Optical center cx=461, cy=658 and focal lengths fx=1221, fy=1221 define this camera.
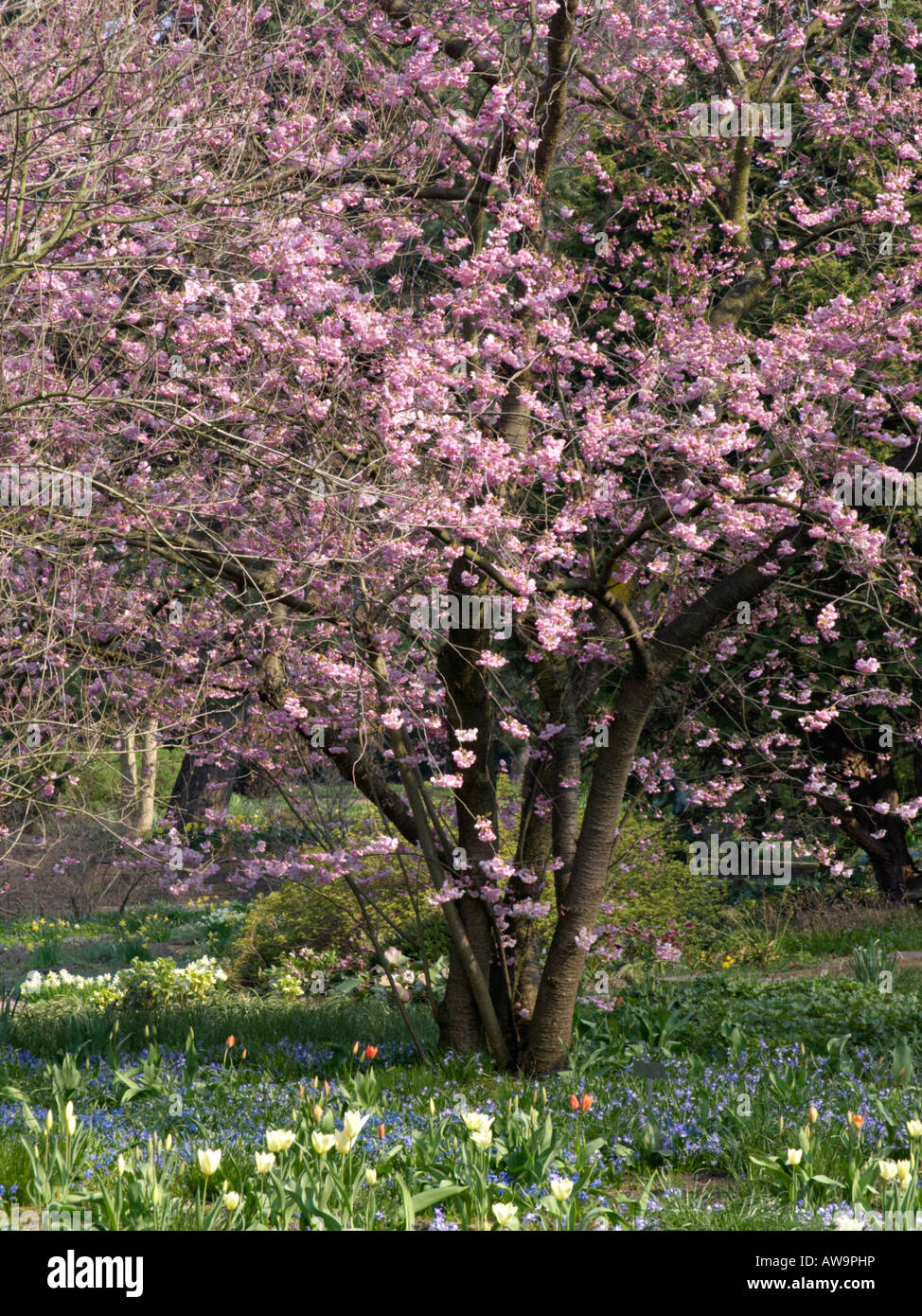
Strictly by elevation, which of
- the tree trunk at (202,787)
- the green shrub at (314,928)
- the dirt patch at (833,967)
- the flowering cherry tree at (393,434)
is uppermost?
the flowering cherry tree at (393,434)

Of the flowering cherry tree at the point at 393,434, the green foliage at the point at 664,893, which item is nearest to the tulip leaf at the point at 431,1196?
the flowering cherry tree at the point at 393,434

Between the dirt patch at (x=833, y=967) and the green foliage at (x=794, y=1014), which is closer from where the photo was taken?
the green foliage at (x=794, y=1014)

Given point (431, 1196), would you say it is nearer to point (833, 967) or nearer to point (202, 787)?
point (833, 967)

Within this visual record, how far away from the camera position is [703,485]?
227 inches

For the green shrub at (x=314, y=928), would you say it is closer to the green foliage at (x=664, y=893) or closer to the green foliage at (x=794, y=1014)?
the green foliage at (x=664, y=893)

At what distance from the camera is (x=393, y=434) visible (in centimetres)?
556

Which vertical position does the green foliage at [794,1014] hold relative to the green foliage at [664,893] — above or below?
below

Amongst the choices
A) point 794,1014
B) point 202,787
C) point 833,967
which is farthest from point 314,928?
point 202,787

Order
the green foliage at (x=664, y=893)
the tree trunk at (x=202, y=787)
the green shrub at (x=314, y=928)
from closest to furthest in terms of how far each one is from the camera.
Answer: the green foliage at (x=664, y=893)
the green shrub at (x=314, y=928)
the tree trunk at (x=202, y=787)

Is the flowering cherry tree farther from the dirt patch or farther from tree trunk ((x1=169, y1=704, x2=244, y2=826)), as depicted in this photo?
tree trunk ((x1=169, y1=704, x2=244, y2=826))

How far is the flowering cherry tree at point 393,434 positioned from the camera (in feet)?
17.9

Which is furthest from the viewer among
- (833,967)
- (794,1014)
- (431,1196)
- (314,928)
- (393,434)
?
(314,928)

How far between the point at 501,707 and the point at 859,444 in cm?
266

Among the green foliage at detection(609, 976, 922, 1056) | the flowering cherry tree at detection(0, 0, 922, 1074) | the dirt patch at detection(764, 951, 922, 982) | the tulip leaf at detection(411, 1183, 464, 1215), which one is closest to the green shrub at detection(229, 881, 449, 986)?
the green foliage at detection(609, 976, 922, 1056)
